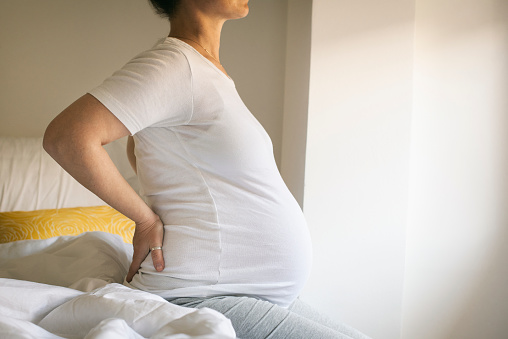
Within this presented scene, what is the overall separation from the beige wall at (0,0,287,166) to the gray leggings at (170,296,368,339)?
1661mm

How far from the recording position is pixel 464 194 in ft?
7.21

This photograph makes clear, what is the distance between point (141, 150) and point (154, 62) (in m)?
0.21

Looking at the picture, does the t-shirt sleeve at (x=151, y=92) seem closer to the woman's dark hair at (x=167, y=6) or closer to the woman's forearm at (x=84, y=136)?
the woman's forearm at (x=84, y=136)

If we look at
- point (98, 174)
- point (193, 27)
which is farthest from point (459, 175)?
point (98, 174)

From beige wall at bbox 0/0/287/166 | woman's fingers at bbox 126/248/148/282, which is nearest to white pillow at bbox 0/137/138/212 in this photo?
beige wall at bbox 0/0/287/166

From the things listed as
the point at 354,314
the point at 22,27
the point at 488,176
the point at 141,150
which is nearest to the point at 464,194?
the point at 488,176

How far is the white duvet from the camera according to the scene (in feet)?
2.39

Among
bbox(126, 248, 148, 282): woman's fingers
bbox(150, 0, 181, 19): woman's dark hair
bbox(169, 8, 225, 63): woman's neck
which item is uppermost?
bbox(150, 0, 181, 19): woman's dark hair

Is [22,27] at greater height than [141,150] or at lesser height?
greater

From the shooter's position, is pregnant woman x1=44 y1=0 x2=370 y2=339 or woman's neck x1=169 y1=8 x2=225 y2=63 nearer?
pregnant woman x1=44 y1=0 x2=370 y2=339

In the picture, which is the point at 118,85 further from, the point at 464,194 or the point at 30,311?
the point at 464,194

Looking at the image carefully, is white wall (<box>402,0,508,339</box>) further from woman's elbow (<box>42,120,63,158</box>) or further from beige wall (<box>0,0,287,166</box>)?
woman's elbow (<box>42,120,63,158</box>)

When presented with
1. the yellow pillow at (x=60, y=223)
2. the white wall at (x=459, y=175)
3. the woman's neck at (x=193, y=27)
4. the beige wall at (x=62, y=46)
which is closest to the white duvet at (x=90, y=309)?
the yellow pillow at (x=60, y=223)

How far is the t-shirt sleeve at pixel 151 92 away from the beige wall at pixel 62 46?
1.54 m
